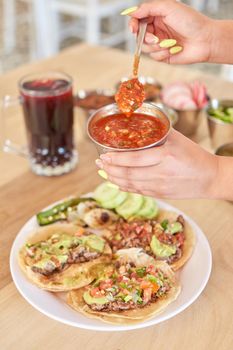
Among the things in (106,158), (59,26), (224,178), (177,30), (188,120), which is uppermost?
(177,30)

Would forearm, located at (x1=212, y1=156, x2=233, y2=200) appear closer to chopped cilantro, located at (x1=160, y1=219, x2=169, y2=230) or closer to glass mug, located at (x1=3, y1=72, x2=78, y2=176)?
chopped cilantro, located at (x1=160, y1=219, x2=169, y2=230)

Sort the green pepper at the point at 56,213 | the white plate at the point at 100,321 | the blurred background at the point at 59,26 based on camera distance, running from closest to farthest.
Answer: the white plate at the point at 100,321, the green pepper at the point at 56,213, the blurred background at the point at 59,26

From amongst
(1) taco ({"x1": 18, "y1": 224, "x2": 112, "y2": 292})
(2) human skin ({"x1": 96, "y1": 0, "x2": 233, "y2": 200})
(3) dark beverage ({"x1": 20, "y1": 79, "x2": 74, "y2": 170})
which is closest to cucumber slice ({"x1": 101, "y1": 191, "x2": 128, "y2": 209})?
(1) taco ({"x1": 18, "y1": 224, "x2": 112, "y2": 292})

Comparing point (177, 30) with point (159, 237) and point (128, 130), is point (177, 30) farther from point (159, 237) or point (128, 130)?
point (159, 237)

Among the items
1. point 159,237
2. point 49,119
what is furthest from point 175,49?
point 159,237

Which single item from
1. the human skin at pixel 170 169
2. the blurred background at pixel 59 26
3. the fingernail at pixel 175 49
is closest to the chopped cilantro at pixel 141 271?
the human skin at pixel 170 169

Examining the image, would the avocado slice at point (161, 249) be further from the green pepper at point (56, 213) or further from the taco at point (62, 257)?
the green pepper at point (56, 213)
